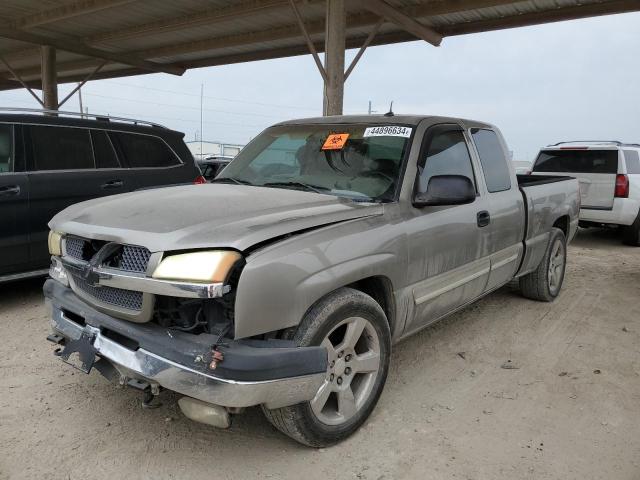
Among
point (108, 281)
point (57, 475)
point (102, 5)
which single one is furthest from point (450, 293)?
point (102, 5)

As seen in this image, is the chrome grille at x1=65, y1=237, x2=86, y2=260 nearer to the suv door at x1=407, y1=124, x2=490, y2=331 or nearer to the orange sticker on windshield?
the orange sticker on windshield

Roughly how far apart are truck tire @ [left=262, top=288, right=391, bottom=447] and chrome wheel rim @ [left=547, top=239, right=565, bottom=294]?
3.20 metres

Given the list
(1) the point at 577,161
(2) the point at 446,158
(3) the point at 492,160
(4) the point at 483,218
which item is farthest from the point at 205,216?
(1) the point at 577,161

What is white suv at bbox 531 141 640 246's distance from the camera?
8.90 meters

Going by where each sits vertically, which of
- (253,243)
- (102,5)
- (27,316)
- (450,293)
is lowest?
(27,316)

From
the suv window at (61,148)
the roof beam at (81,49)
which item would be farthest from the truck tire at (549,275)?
the roof beam at (81,49)

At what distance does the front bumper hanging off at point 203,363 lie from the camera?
2.13 metres

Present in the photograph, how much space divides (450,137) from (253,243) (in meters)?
2.14

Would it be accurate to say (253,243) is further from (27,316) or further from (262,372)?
(27,316)

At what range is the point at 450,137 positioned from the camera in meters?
3.76

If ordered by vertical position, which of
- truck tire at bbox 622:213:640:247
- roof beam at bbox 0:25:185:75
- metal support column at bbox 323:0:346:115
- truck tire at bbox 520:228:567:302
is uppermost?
roof beam at bbox 0:25:185:75

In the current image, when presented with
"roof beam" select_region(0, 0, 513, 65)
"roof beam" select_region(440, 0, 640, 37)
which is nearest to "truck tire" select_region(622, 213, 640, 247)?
"roof beam" select_region(440, 0, 640, 37)

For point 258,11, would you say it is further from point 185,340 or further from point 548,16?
point 185,340

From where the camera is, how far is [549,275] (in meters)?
5.34
